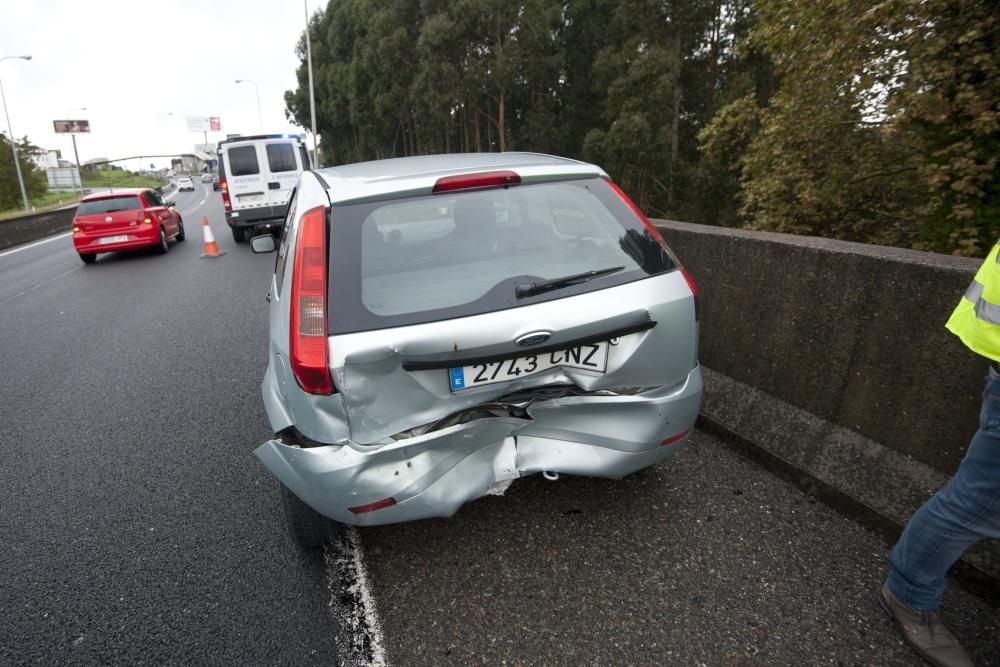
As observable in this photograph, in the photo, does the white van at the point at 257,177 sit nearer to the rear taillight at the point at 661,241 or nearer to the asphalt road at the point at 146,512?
the asphalt road at the point at 146,512

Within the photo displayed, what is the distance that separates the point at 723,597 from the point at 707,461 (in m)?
1.06

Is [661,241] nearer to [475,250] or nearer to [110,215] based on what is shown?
[475,250]

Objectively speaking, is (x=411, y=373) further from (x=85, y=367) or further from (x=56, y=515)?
(x=85, y=367)

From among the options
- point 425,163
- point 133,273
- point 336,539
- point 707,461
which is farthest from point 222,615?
point 133,273

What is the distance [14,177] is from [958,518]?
59171mm

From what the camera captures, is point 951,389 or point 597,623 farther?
point 951,389

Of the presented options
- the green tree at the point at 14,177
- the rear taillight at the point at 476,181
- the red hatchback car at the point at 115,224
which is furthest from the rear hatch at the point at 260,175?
the green tree at the point at 14,177

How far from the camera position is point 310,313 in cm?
211

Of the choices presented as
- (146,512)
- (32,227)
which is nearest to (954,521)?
(146,512)

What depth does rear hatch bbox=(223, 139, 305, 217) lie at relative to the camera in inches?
580

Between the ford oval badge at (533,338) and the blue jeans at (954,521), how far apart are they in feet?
4.72

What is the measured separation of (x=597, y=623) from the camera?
2.19m

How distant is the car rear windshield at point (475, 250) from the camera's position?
215 centimetres

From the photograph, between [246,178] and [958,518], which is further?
[246,178]
